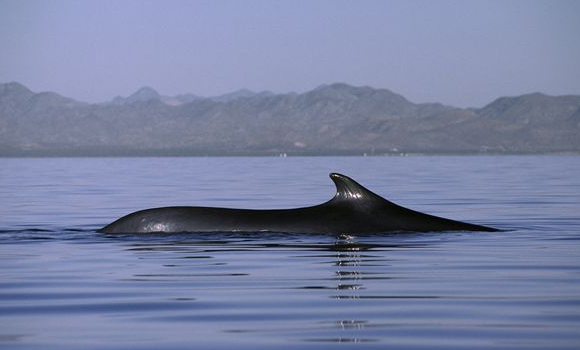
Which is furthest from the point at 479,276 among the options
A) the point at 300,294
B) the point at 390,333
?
the point at 390,333

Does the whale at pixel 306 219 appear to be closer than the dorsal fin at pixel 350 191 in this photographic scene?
No

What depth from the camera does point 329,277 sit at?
44.6 ft

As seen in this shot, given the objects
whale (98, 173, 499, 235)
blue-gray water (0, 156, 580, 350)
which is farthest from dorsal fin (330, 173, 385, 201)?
blue-gray water (0, 156, 580, 350)

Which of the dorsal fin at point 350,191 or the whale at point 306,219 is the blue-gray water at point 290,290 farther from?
the dorsal fin at point 350,191

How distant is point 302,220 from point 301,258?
288 centimetres

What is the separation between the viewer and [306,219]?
18.6m

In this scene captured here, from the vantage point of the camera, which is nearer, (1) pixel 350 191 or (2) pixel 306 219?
(1) pixel 350 191

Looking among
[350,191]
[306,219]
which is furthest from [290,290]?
[306,219]

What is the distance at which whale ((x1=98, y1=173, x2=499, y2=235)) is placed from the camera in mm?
18438

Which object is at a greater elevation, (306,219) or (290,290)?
(306,219)

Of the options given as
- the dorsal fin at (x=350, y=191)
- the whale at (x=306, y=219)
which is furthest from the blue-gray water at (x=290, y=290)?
the dorsal fin at (x=350, y=191)

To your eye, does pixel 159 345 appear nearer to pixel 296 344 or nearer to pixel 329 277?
pixel 296 344

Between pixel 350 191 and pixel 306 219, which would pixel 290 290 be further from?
pixel 306 219

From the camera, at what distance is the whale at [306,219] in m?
18.4
